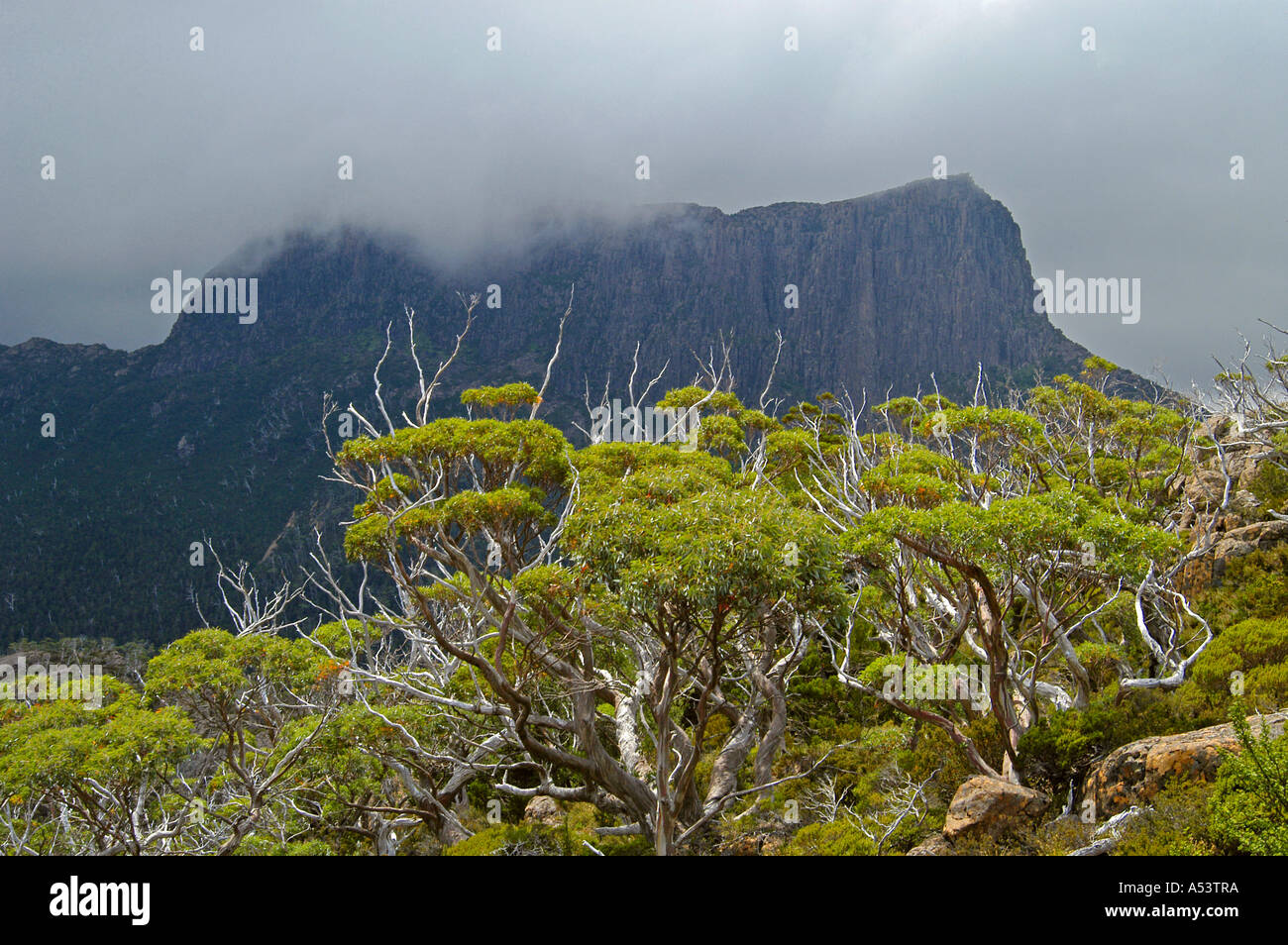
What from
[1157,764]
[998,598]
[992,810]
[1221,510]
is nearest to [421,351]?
[1221,510]

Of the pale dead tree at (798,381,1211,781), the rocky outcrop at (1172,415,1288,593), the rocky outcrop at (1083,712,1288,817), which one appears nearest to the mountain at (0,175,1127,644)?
the rocky outcrop at (1172,415,1288,593)

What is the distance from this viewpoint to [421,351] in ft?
504

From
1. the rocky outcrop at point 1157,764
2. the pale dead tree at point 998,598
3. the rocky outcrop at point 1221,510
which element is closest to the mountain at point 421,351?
the rocky outcrop at point 1221,510

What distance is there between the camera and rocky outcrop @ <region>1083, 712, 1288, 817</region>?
859 cm

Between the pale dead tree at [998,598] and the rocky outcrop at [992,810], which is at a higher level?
the pale dead tree at [998,598]

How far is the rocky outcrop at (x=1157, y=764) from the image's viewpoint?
8594 mm

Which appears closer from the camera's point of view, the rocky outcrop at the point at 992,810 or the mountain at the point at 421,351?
the rocky outcrop at the point at 992,810

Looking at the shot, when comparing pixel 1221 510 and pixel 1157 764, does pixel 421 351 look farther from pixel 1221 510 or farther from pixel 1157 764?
pixel 1157 764

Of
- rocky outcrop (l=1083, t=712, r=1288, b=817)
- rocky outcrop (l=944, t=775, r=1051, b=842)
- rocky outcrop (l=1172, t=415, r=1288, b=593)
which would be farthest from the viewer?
rocky outcrop (l=1172, t=415, r=1288, b=593)

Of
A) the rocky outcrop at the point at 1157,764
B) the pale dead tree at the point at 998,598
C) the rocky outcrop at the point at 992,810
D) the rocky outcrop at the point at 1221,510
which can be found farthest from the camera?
the rocky outcrop at the point at 1221,510

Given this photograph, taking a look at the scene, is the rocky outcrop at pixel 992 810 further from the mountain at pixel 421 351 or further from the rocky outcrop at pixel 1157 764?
the mountain at pixel 421 351

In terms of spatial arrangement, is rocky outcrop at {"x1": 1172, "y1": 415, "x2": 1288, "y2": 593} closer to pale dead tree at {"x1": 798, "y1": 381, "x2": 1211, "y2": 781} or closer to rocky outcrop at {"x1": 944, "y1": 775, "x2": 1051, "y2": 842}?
pale dead tree at {"x1": 798, "y1": 381, "x2": 1211, "y2": 781}

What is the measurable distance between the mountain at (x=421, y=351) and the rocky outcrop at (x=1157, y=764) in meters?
94.3

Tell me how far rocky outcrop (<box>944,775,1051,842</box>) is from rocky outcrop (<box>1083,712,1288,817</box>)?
2.58 ft
